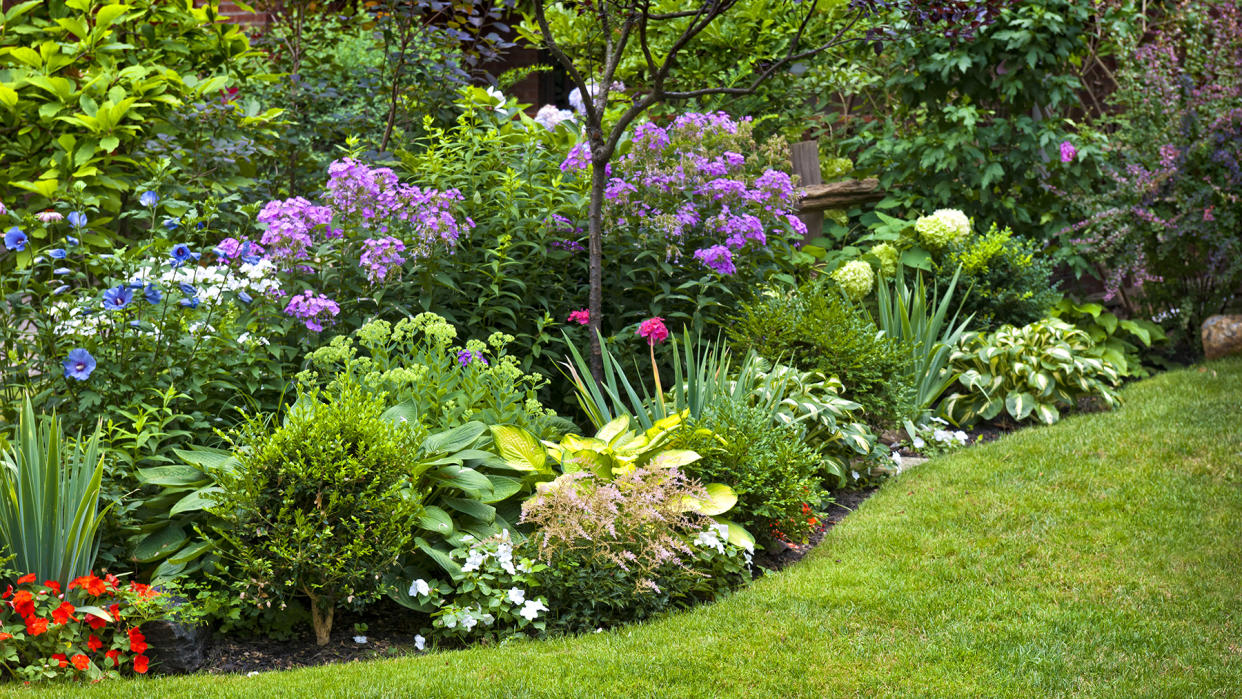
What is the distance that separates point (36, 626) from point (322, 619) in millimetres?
845

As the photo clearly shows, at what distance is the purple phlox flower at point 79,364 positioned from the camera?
3.61 m

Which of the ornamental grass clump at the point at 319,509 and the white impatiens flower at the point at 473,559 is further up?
the ornamental grass clump at the point at 319,509

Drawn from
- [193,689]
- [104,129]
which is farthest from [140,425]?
[104,129]

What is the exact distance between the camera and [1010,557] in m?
3.89

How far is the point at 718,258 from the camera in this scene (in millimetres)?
5281

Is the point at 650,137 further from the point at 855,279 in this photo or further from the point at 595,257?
the point at 855,279

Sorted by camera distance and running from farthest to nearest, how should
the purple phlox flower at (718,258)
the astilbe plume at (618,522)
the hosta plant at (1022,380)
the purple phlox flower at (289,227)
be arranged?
the hosta plant at (1022,380)
the purple phlox flower at (718,258)
the purple phlox flower at (289,227)
the astilbe plume at (618,522)

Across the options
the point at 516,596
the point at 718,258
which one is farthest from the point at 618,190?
the point at 516,596

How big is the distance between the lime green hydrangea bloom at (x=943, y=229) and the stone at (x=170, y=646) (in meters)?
Answer: 5.45

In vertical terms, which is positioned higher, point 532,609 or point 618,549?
point 618,549

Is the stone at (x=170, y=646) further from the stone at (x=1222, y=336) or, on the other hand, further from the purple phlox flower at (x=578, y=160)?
the stone at (x=1222, y=336)

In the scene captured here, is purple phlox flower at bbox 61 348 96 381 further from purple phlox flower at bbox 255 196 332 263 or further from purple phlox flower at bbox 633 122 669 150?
purple phlox flower at bbox 633 122 669 150

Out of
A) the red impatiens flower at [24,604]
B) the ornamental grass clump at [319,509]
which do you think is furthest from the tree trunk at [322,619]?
the red impatiens flower at [24,604]

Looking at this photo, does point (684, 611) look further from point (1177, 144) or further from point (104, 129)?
point (1177, 144)
